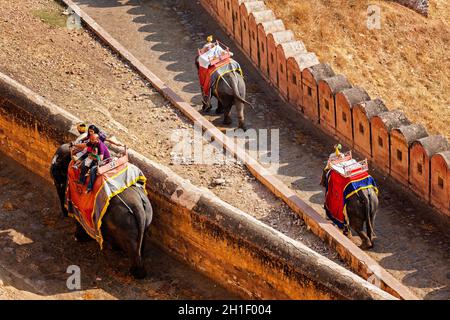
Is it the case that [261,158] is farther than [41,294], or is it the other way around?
[261,158]

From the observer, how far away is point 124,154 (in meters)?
18.8

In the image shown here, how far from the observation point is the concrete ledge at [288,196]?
60.3 ft

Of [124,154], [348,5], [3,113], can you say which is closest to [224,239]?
[124,154]

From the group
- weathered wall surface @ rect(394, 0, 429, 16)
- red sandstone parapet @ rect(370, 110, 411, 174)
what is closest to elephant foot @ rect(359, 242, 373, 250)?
red sandstone parapet @ rect(370, 110, 411, 174)

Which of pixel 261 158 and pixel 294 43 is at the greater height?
pixel 294 43

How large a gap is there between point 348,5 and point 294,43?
6333 millimetres

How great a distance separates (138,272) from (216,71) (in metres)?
5.21

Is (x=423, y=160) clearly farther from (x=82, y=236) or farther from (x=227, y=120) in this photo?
(x=82, y=236)

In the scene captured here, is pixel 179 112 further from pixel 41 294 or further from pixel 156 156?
pixel 41 294

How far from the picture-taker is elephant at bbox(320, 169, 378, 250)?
62.5 feet

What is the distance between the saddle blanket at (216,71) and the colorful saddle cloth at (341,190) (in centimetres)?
399

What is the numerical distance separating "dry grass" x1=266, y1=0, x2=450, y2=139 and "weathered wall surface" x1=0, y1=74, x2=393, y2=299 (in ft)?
27.5

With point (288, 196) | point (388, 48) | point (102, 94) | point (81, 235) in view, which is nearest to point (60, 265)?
point (81, 235)

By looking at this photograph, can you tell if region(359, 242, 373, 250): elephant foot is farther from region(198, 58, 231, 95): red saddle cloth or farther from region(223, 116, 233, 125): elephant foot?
region(198, 58, 231, 95): red saddle cloth
